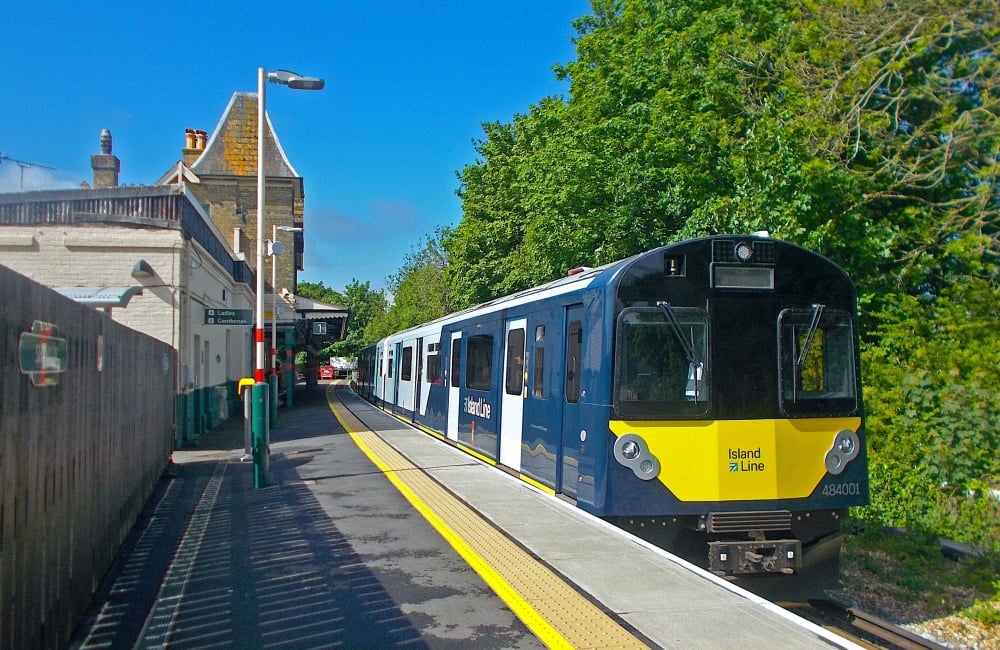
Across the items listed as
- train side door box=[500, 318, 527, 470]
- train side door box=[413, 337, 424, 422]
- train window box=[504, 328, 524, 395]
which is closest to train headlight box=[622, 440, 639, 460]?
train side door box=[500, 318, 527, 470]

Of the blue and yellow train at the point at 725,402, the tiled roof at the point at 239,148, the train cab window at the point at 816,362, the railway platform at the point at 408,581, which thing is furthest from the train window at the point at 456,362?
the tiled roof at the point at 239,148

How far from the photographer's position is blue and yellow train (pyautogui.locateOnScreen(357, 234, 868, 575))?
24.3 feet

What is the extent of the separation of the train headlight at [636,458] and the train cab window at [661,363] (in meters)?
0.24

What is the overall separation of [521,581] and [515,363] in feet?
16.6

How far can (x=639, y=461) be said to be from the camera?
739 centimetres

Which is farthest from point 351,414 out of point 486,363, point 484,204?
point 486,363

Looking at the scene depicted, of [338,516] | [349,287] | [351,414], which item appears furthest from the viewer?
[349,287]

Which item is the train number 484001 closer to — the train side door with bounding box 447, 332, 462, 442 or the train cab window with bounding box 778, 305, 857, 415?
the train cab window with bounding box 778, 305, 857, 415

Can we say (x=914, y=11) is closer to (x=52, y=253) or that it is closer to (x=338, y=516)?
(x=338, y=516)

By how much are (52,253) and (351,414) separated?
40.2ft

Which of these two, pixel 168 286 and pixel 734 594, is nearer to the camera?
pixel 734 594

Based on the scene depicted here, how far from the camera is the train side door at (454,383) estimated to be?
15.7 metres

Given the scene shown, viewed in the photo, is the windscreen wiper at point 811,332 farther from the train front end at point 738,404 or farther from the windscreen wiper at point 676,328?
the windscreen wiper at point 676,328

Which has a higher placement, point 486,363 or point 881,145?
point 881,145
